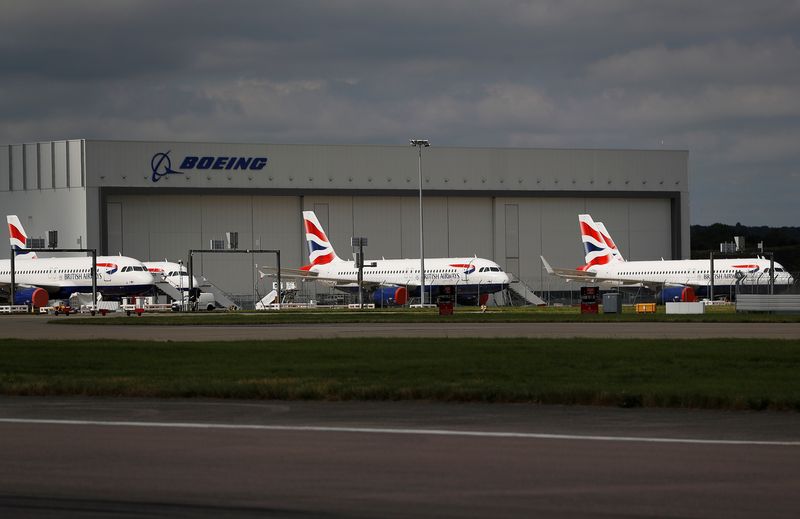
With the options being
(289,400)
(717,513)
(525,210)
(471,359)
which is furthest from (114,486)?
(525,210)

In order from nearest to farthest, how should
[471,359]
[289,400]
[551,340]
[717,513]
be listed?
[717,513] → [289,400] → [471,359] → [551,340]

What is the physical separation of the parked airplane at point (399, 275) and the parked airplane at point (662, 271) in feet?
19.9

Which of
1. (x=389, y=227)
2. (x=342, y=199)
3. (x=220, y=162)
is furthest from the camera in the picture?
(x=389, y=227)

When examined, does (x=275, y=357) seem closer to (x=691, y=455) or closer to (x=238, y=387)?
(x=238, y=387)

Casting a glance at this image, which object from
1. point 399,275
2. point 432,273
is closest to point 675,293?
point 432,273

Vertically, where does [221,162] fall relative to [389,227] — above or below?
above

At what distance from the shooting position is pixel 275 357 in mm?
28344

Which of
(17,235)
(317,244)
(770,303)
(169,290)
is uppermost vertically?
(17,235)

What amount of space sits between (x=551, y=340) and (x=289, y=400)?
15.1m

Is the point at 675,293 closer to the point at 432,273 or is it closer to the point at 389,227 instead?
the point at 432,273

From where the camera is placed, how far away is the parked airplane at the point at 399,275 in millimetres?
99625

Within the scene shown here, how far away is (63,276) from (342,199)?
29430 mm

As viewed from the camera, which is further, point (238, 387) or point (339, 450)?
point (238, 387)

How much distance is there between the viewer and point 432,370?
79.0ft
